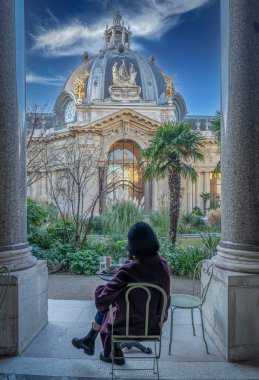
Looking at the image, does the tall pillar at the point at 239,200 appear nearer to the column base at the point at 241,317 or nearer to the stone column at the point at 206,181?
the column base at the point at 241,317

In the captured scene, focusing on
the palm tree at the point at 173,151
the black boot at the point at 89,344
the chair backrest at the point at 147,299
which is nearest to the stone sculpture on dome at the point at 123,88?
the palm tree at the point at 173,151

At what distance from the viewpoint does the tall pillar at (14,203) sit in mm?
3555

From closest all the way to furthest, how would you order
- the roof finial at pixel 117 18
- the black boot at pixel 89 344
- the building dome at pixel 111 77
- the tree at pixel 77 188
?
the black boot at pixel 89 344 < the tree at pixel 77 188 < the building dome at pixel 111 77 < the roof finial at pixel 117 18

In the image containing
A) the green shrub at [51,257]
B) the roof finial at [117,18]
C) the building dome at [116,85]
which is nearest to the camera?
the green shrub at [51,257]

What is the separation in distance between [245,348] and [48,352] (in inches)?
88.3

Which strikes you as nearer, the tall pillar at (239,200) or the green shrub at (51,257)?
the tall pillar at (239,200)

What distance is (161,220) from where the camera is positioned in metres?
14.5

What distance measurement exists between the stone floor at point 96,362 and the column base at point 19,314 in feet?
0.41

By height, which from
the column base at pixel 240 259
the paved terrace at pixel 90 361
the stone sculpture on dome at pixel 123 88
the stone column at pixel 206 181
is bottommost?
the paved terrace at pixel 90 361

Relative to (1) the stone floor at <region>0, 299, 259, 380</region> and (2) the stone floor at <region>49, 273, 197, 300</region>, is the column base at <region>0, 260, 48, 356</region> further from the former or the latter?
(2) the stone floor at <region>49, 273, 197, 300</region>

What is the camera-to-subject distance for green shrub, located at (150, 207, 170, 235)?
46.2 ft

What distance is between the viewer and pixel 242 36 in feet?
12.3

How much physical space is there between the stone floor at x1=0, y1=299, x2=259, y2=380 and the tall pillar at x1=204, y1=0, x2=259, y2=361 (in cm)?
22

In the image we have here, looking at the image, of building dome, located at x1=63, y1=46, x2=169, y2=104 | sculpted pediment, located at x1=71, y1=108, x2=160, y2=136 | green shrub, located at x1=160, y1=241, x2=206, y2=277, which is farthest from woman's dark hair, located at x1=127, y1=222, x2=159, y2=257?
building dome, located at x1=63, y1=46, x2=169, y2=104
